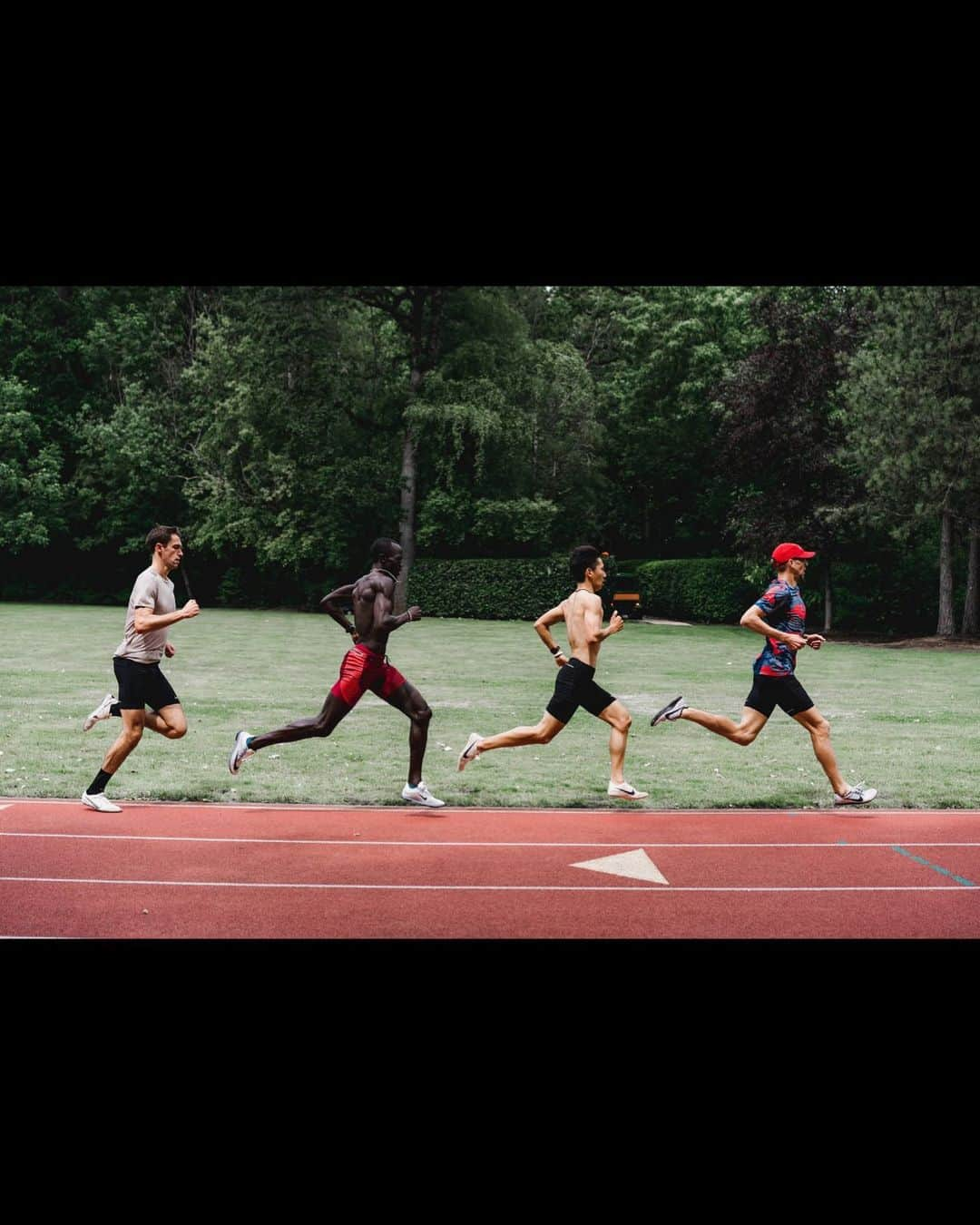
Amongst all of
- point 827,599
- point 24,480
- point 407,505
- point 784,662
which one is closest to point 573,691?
point 784,662

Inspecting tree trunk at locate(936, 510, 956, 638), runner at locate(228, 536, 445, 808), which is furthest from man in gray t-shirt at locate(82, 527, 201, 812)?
tree trunk at locate(936, 510, 956, 638)

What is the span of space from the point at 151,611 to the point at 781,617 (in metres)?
4.83

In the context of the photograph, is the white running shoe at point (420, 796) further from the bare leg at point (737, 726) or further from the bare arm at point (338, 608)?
the bare leg at point (737, 726)

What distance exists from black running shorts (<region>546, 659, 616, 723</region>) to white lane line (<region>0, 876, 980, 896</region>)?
204cm

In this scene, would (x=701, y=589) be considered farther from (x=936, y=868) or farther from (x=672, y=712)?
(x=936, y=868)

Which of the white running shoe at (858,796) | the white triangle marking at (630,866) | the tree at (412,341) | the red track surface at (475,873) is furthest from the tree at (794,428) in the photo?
the white triangle marking at (630,866)

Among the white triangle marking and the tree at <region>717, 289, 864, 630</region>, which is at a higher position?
the tree at <region>717, 289, 864, 630</region>

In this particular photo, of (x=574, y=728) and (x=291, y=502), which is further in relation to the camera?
(x=291, y=502)

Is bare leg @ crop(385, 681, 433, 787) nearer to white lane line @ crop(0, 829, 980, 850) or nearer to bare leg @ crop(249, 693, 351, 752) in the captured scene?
bare leg @ crop(249, 693, 351, 752)

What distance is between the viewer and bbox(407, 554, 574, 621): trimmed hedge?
35.5 meters

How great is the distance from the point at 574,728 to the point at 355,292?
25.6m

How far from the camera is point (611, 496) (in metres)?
43.9
